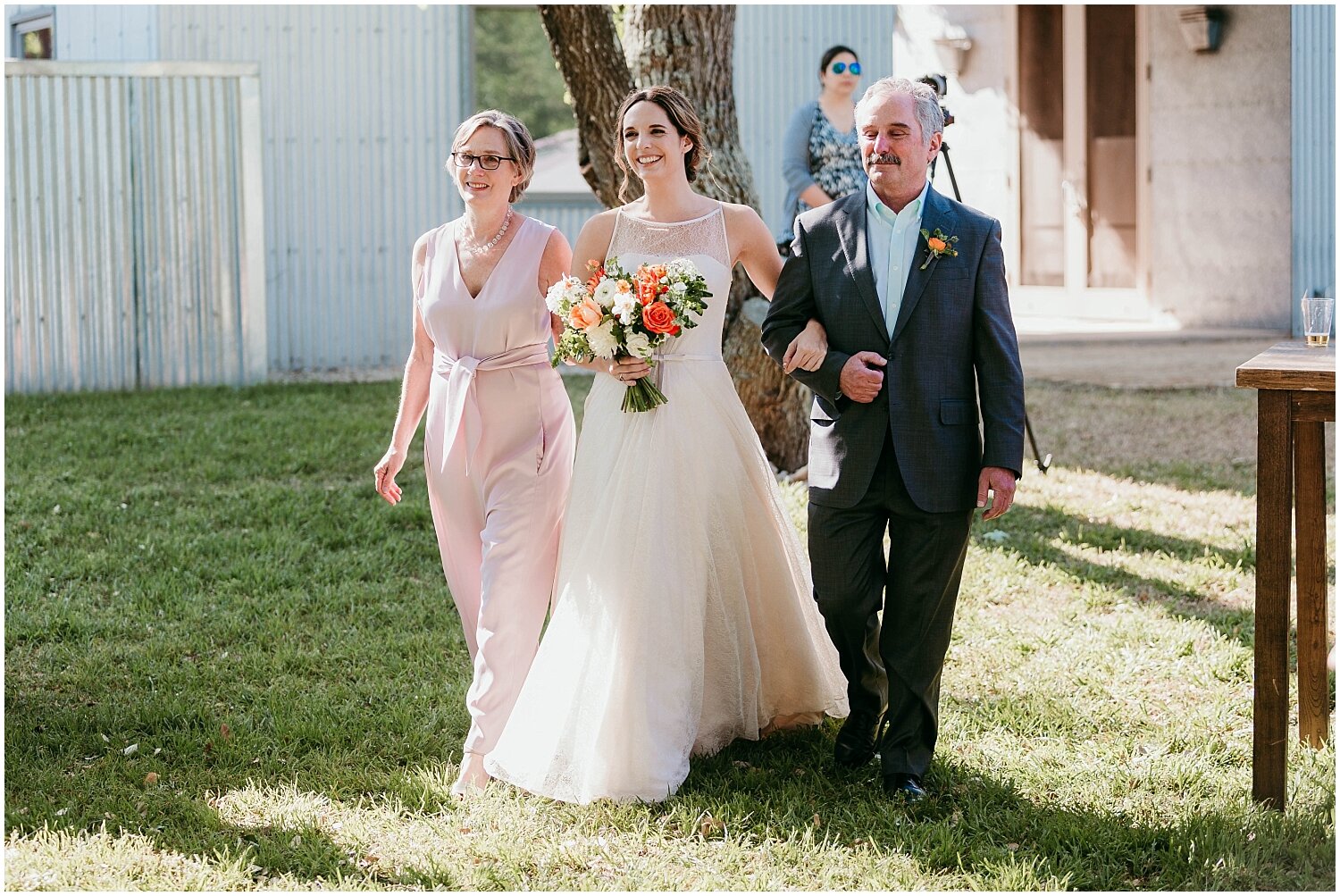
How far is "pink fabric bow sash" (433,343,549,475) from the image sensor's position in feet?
15.3

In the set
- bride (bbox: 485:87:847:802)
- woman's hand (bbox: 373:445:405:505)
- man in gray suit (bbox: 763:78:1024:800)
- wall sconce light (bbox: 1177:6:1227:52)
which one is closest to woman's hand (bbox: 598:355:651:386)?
bride (bbox: 485:87:847:802)

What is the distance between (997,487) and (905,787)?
3.14ft

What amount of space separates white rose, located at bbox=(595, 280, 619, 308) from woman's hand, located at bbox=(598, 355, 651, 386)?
0.56 ft

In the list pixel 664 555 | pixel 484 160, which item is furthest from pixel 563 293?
pixel 664 555

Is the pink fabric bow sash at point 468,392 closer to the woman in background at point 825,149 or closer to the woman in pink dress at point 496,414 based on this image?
the woman in pink dress at point 496,414

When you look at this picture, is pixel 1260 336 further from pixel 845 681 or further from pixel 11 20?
pixel 11 20

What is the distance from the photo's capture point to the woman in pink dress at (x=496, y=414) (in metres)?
4.61

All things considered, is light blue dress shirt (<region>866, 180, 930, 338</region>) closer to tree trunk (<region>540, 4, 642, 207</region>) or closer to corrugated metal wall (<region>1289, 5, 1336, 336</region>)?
tree trunk (<region>540, 4, 642, 207</region>)

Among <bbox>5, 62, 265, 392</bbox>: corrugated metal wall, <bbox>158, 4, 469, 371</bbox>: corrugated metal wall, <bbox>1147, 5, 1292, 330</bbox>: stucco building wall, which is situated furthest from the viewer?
<bbox>1147, 5, 1292, 330</bbox>: stucco building wall

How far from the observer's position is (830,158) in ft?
27.8

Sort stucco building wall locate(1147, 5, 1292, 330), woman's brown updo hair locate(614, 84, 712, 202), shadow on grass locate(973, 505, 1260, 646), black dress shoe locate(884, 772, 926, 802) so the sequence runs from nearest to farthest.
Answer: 1. black dress shoe locate(884, 772, 926, 802)
2. woman's brown updo hair locate(614, 84, 712, 202)
3. shadow on grass locate(973, 505, 1260, 646)
4. stucco building wall locate(1147, 5, 1292, 330)

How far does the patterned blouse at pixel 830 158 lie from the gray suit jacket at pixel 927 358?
13.9ft

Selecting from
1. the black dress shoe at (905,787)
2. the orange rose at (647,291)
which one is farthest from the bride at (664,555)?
the black dress shoe at (905,787)

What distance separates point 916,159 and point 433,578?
3949 mm
